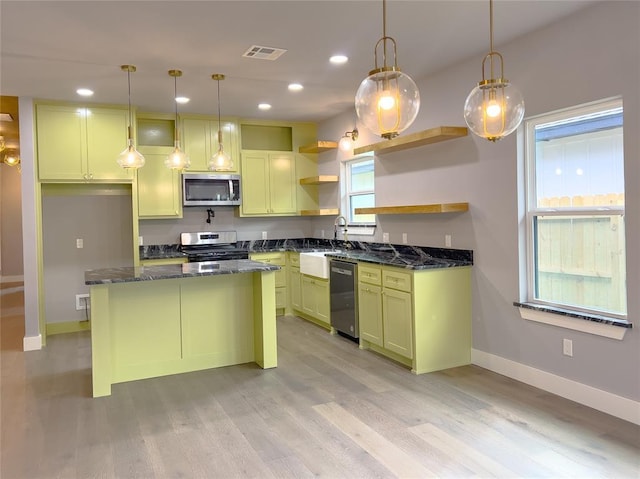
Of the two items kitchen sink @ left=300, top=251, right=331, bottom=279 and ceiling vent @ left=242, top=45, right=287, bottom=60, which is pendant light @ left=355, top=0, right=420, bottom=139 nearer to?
ceiling vent @ left=242, top=45, right=287, bottom=60

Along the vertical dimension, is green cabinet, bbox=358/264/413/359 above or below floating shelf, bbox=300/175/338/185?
below

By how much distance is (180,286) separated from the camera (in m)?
4.21

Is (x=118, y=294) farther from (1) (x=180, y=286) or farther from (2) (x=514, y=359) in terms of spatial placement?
(2) (x=514, y=359)

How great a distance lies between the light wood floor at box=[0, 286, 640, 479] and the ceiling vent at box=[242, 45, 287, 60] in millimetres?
2622

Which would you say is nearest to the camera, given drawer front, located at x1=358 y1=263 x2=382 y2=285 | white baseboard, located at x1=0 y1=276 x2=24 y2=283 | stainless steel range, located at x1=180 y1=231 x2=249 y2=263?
drawer front, located at x1=358 y1=263 x2=382 y2=285

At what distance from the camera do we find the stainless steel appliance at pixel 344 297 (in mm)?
5016

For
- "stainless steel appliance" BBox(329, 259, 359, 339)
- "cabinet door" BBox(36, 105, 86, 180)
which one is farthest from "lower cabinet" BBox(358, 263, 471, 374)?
"cabinet door" BBox(36, 105, 86, 180)

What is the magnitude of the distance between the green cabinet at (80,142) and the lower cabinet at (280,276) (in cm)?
195

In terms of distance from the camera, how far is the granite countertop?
3.71 metres

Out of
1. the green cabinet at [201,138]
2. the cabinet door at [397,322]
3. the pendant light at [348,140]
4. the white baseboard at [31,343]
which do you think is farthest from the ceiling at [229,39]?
the white baseboard at [31,343]

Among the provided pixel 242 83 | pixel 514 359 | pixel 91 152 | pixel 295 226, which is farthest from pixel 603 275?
pixel 91 152

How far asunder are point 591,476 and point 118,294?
341 cm

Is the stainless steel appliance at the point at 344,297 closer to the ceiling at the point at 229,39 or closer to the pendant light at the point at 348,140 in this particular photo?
the pendant light at the point at 348,140

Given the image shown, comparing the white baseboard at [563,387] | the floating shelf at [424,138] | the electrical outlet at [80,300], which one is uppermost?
the floating shelf at [424,138]
